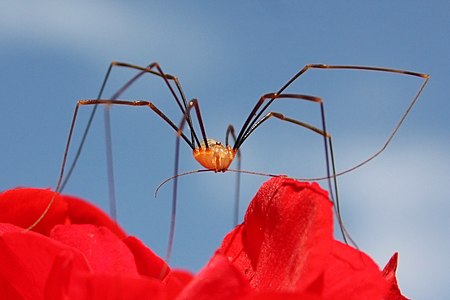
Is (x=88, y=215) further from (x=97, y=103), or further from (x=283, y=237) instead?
(x=97, y=103)

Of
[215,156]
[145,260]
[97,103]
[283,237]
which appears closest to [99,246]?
[145,260]

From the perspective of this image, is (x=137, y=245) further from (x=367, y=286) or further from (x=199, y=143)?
(x=199, y=143)

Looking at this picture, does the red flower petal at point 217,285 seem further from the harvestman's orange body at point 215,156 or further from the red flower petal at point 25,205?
the harvestman's orange body at point 215,156

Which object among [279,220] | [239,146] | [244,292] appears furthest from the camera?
[239,146]

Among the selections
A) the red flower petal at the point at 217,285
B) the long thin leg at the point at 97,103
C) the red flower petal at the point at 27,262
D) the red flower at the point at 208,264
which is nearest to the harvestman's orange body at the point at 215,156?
the long thin leg at the point at 97,103

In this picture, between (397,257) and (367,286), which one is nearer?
(367,286)

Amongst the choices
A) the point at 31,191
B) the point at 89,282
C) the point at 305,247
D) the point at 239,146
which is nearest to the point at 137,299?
the point at 89,282

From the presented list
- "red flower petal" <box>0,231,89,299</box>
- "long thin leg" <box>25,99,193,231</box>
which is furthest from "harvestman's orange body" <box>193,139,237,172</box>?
"red flower petal" <box>0,231,89,299</box>

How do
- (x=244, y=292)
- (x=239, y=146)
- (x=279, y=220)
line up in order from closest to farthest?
(x=244, y=292) < (x=279, y=220) < (x=239, y=146)
